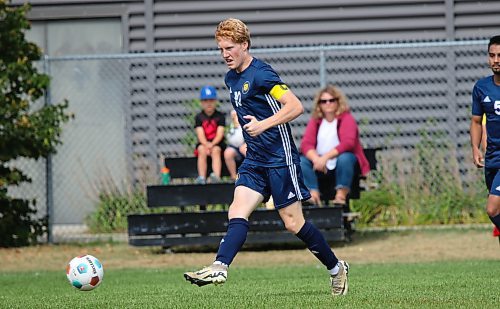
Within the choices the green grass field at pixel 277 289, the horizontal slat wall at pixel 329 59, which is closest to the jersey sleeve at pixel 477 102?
the green grass field at pixel 277 289

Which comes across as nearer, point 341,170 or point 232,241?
point 232,241

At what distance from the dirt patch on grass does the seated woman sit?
2.55 ft

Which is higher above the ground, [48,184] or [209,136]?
[209,136]

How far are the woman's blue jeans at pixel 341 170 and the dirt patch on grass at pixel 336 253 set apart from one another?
83 centimetres

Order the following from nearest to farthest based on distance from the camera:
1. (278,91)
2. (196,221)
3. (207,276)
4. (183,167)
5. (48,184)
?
(207,276) < (278,91) < (196,221) < (183,167) < (48,184)

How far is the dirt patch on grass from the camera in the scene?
1282 centimetres

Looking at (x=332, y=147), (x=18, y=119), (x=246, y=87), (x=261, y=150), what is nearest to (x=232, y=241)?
(x=261, y=150)

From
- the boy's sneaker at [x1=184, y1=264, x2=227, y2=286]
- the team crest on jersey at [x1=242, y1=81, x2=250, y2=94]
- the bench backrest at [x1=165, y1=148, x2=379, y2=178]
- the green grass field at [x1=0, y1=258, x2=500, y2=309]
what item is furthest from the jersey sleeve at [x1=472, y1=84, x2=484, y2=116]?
the bench backrest at [x1=165, y1=148, x2=379, y2=178]

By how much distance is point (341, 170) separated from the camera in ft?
43.8

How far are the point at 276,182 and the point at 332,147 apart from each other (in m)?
5.79

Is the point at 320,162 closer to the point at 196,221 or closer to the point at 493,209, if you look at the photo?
the point at 196,221

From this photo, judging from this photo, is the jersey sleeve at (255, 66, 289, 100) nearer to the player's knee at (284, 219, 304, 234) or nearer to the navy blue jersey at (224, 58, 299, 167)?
the navy blue jersey at (224, 58, 299, 167)

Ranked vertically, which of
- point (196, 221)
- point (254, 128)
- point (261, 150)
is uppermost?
point (254, 128)

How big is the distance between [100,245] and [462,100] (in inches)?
222
